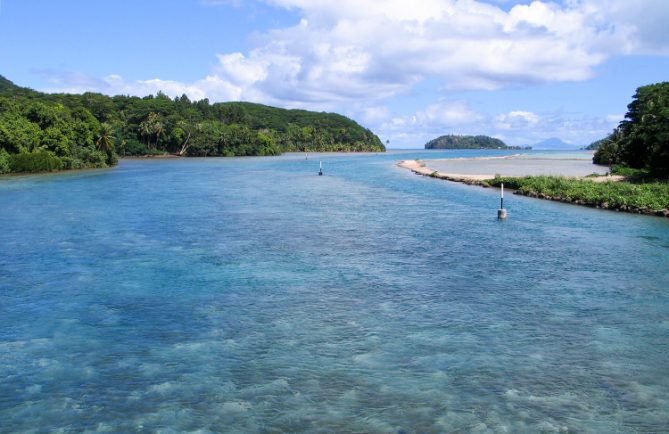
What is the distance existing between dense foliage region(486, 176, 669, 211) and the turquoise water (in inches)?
→ 323

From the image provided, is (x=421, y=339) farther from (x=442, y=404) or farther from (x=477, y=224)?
(x=477, y=224)

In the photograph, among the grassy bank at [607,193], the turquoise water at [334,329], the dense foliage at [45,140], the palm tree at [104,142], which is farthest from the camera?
the palm tree at [104,142]

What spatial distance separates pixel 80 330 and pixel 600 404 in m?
15.3

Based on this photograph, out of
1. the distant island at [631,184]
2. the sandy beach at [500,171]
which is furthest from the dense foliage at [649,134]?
the sandy beach at [500,171]

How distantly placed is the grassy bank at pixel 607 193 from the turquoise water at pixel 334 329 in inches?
299

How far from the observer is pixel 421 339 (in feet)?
57.0

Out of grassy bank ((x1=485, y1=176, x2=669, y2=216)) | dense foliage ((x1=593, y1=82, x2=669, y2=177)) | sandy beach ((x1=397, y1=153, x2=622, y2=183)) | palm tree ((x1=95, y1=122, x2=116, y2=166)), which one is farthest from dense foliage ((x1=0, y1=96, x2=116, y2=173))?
dense foliage ((x1=593, y1=82, x2=669, y2=177))

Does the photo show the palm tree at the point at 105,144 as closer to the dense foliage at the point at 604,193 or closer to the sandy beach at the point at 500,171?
the sandy beach at the point at 500,171

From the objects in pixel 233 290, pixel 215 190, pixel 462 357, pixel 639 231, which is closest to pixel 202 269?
pixel 233 290

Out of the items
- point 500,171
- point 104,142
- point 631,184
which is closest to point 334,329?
point 631,184

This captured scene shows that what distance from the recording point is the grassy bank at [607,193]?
45.8 m

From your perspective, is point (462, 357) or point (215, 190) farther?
point (215, 190)

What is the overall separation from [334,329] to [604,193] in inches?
1625

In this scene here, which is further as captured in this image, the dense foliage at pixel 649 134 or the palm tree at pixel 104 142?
the palm tree at pixel 104 142
